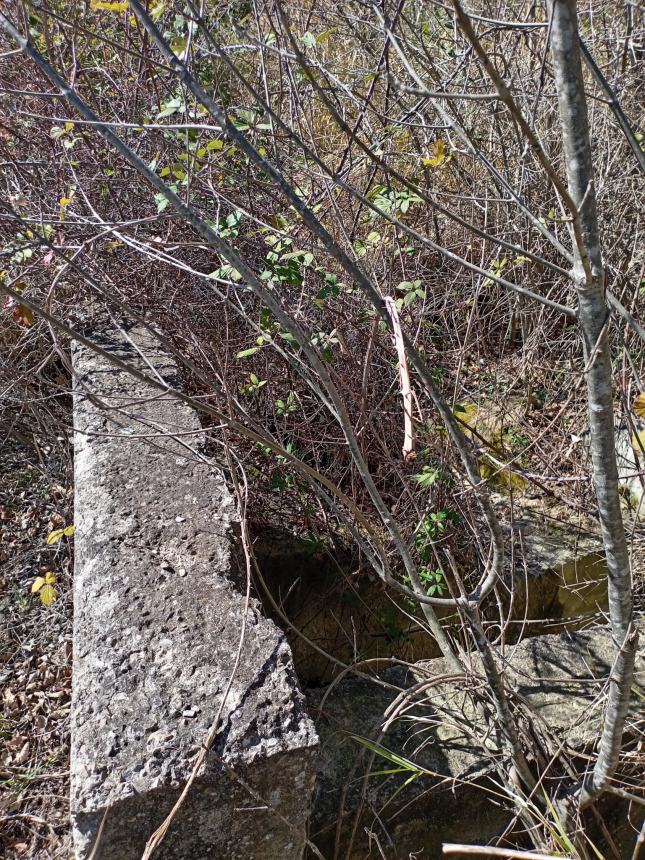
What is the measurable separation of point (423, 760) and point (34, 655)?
1.45 metres

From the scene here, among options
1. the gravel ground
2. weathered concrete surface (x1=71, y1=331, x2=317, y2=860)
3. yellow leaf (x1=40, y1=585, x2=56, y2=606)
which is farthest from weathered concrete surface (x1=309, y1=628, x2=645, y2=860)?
yellow leaf (x1=40, y1=585, x2=56, y2=606)

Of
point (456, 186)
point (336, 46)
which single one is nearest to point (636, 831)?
point (456, 186)

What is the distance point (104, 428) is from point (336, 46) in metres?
3.68

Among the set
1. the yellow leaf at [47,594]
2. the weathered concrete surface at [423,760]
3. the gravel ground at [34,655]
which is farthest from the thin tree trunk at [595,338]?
the yellow leaf at [47,594]

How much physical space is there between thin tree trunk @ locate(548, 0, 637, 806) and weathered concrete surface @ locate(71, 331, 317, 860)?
695mm

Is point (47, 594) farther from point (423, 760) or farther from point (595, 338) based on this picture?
point (595, 338)

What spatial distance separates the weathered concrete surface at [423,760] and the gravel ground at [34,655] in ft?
2.72

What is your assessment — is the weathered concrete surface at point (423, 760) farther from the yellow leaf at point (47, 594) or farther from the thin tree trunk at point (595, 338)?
the yellow leaf at point (47, 594)

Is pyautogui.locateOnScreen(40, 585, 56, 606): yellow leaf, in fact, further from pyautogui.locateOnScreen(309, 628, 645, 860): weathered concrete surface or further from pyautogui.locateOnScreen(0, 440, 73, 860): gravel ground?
pyautogui.locateOnScreen(309, 628, 645, 860): weathered concrete surface

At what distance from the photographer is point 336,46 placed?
482cm

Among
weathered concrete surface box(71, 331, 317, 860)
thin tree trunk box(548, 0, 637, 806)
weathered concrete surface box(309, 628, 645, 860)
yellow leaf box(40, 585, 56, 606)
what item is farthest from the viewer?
yellow leaf box(40, 585, 56, 606)

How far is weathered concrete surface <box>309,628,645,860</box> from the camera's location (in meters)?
1.77

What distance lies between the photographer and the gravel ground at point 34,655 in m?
2.05

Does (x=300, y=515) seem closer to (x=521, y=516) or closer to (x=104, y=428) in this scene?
(x=104, y=428)
